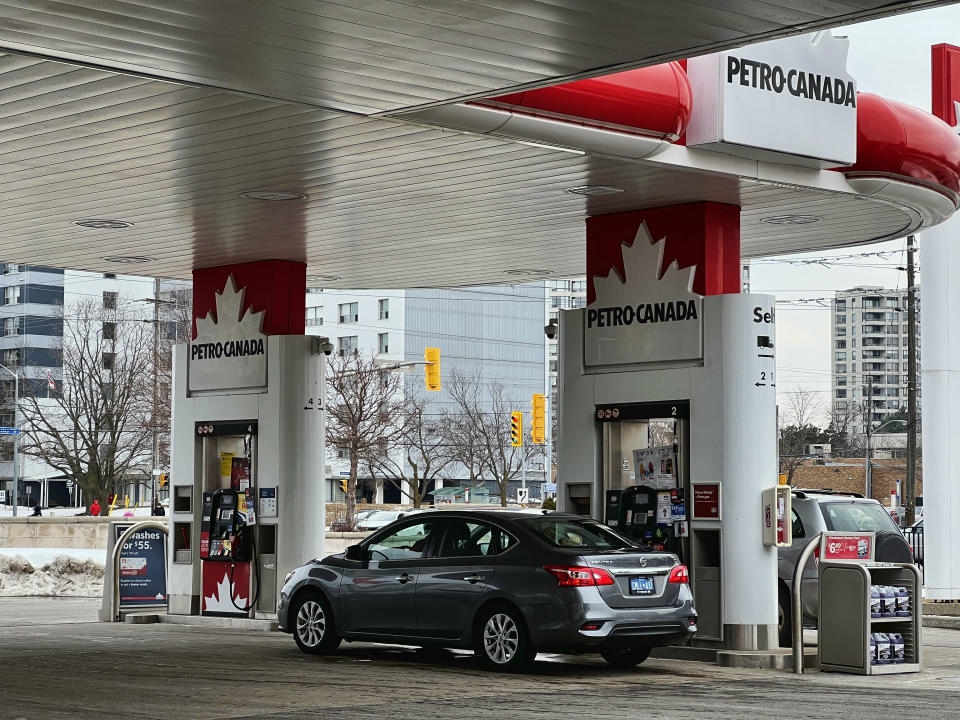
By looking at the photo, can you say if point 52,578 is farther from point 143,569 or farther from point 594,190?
point 594,190

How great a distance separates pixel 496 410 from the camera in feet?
272

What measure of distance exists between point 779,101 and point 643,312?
281 centimetres

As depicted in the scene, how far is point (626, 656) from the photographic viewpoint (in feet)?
44.5

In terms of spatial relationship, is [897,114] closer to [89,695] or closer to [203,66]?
[203,66]

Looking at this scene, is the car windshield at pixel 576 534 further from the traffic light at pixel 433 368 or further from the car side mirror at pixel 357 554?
the traffic light at pixel 433 368

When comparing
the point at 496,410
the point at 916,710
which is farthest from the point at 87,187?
the point at 496,410

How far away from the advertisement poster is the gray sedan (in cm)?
181

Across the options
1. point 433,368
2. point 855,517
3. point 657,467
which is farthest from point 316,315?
point 657,467

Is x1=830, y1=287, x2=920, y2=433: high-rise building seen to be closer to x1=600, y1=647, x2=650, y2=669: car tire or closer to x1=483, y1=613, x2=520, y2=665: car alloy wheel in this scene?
x1=600, y1=647, x2=650, y2=669: car tire

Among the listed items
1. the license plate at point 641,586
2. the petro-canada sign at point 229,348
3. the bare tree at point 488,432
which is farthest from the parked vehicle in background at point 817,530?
the bare tree at point 488,432

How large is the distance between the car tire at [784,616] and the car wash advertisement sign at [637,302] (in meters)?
2.78

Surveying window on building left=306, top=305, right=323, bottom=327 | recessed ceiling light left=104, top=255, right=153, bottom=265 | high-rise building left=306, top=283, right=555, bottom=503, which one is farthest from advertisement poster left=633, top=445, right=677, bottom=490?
window on building left=306, top=305, right=323, bottom=327

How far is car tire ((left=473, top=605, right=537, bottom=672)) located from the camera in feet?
41.4

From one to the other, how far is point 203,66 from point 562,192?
5.16 m
